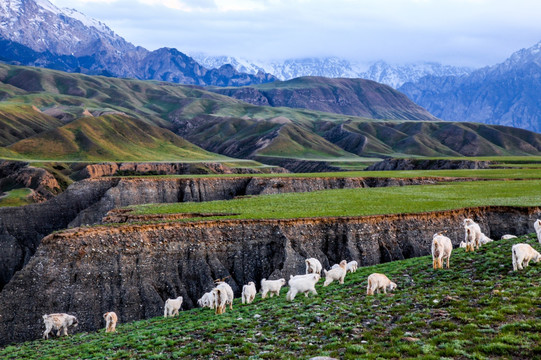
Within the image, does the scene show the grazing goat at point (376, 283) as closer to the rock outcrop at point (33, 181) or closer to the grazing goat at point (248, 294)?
the grazing goat at point (248, 294)

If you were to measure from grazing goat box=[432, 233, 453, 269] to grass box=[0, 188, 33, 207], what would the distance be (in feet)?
334

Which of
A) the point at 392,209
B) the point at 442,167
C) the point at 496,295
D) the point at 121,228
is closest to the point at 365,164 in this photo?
the point at 442,167

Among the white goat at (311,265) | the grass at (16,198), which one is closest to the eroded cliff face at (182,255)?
the white goat at (311,265)

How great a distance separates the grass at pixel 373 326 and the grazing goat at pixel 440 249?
702mm

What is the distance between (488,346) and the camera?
49.0ft

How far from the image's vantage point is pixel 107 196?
3041 inches

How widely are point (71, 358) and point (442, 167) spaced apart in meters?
125

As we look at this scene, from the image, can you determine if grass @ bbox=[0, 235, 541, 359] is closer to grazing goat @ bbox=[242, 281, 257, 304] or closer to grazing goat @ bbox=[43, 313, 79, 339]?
grazing goat @ bbox=[242, 281, 257, 304]

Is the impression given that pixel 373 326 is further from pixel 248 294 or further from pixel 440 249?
pixel 248 294

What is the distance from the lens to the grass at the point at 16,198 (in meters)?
103

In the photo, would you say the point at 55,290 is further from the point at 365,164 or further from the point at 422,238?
the point at 365,164

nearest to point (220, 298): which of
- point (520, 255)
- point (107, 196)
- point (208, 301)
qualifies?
point (208, 301)

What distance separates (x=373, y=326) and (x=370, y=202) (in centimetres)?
3852

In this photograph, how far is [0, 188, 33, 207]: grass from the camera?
103 metres
